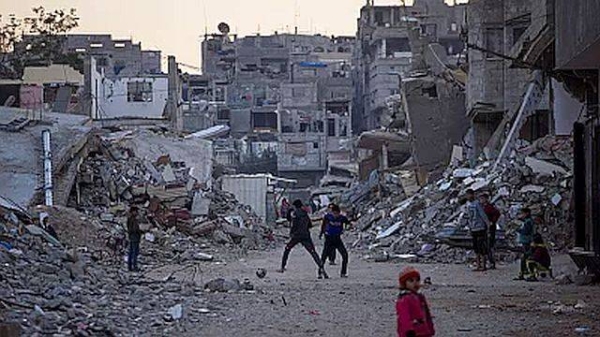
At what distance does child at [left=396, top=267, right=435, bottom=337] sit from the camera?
9.62 meters

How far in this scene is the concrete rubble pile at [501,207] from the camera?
87.6 ft

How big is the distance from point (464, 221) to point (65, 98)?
117 ft

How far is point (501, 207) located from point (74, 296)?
14.4 meters

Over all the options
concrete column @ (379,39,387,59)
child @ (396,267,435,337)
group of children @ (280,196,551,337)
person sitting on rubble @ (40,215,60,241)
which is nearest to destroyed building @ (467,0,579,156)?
group of children @ (280,196,551,337)

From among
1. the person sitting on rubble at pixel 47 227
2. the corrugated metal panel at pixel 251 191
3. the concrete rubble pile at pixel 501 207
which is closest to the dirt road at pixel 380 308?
the person sitting on rubble at pixel 47 227

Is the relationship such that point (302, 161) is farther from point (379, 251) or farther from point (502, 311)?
point (502, 311)

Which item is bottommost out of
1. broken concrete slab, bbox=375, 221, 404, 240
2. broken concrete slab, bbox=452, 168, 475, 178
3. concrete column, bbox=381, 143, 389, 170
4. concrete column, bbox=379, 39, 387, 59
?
broken concrete slab, bbox=375, 221, 404, 240

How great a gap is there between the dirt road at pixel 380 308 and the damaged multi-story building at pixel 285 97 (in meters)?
57.5

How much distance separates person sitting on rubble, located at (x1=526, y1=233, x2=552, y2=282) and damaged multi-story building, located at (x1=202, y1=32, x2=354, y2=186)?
57.2 metres

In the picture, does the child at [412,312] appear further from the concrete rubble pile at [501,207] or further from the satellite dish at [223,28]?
the satellite dish at [223,28]

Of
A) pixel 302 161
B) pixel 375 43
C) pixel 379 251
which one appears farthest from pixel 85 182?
pixel 375 43

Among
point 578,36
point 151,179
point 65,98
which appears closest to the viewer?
point 578,36

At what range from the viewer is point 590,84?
22109mm

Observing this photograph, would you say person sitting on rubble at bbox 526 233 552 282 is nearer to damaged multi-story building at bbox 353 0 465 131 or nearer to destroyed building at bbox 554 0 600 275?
destroyed building at bbox 554 0 600 275
